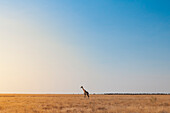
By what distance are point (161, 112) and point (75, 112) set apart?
700cm

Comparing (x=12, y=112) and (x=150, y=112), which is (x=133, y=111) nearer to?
(x=150, y=112)

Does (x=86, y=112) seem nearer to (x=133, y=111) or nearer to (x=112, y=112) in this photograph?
(x=112, y=112)

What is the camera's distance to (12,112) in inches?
720

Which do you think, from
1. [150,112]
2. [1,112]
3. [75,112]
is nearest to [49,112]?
[75,112]

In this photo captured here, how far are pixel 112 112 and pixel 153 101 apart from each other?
1431 centimetres

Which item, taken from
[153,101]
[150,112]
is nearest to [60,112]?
[150,112]

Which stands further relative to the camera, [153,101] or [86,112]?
[153,101]

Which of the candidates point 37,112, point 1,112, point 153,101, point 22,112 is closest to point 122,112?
point 37,112

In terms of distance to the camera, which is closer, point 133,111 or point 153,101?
point 133,111

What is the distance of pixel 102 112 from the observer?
57.6 feet

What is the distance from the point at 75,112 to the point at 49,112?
2134 millimetres

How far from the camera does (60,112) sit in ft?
59.0

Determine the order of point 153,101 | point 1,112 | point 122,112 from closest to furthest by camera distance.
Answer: point 122,112 → point 1,112 → point 153,101

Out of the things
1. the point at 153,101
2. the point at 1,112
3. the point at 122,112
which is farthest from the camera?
the point at 153,101
